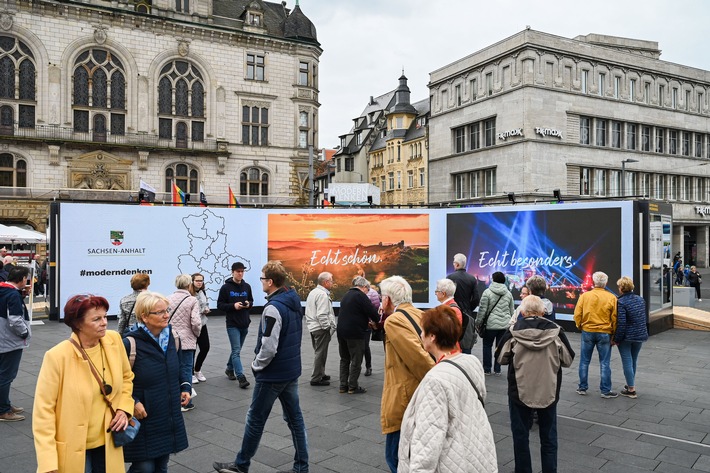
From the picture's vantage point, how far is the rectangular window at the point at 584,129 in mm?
47531

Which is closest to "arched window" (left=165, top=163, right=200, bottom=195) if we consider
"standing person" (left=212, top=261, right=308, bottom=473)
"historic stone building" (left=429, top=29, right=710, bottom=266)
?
"historic stone building" (left=429, top=29, right=710, bottom=266)

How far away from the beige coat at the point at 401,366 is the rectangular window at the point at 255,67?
45274 millimetres

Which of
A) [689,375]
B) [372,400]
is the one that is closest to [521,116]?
[689,375]

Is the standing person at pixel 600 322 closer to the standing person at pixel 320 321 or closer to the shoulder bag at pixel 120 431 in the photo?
the standing person at pixel 320 321

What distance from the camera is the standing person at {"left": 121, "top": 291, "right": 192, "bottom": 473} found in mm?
4117

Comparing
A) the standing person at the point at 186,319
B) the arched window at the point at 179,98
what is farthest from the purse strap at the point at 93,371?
the arched window at the point at 179,98

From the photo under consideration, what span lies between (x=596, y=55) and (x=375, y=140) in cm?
3106

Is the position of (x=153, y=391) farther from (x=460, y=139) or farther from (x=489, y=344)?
(x=460, y=139)

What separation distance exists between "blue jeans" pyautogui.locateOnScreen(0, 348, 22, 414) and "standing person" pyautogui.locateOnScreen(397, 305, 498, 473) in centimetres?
626

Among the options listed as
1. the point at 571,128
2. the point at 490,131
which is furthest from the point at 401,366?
the point at 490,131

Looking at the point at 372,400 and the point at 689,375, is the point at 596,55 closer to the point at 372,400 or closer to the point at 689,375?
the point at 689,375

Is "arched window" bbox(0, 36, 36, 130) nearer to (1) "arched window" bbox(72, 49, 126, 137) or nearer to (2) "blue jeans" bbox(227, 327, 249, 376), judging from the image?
(1) "arched window" bbox(72, 49, 126, 137)

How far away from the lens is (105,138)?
42625 mm

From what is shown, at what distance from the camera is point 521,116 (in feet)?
148
